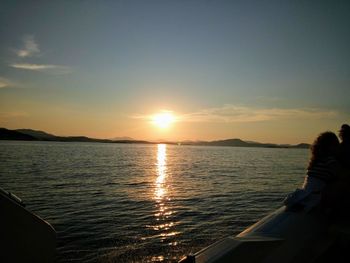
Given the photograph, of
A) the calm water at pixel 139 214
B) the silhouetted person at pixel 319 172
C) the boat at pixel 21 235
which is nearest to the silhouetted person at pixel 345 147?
the silhouetted person at pixel 319 172

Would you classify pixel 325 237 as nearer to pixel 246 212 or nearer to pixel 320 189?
pixel 320 189

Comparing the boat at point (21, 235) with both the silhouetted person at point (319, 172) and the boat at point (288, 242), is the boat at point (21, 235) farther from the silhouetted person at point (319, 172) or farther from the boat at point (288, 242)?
the silhouetted person at point (319, 172)

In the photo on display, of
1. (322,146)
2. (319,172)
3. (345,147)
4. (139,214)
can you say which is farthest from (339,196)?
(139,214)

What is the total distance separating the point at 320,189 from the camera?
19.3 ft

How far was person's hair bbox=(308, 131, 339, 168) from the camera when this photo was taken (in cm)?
609

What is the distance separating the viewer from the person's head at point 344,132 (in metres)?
6.82

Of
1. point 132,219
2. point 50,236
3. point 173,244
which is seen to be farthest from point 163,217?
point 50,236

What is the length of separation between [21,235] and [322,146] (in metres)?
5.79

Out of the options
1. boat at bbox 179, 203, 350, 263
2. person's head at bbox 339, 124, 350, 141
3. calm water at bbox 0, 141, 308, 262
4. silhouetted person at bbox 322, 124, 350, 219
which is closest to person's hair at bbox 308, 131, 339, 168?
silhouetted person at bbox 322, 124, 350, 219

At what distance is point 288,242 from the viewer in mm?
4793

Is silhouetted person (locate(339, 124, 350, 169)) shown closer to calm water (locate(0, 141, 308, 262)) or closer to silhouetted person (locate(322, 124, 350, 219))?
silhouetted person (locate(322, 124, 350, 219))

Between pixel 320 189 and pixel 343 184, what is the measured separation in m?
0.57

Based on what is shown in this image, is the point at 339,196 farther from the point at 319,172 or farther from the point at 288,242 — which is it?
the point at 288,242

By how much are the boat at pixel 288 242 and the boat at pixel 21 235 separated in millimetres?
2542
